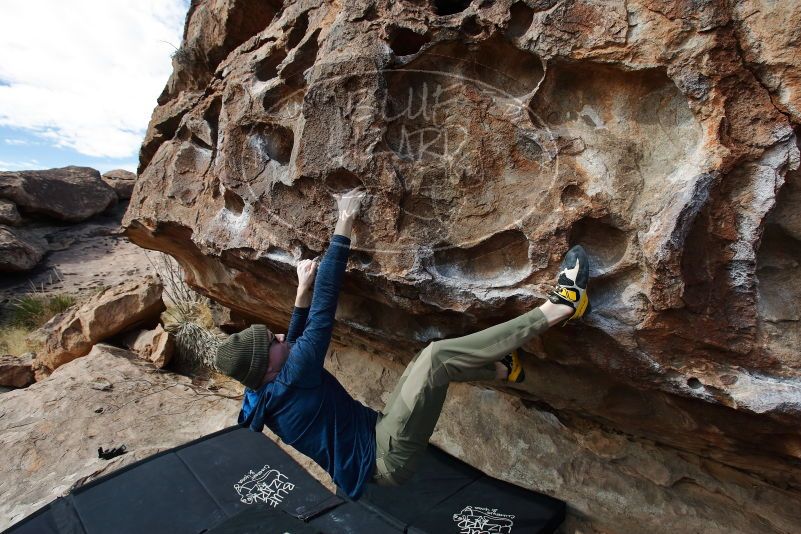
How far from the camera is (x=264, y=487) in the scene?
10.6 feet

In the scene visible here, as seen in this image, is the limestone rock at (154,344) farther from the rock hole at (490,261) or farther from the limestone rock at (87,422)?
the rock hole at (490,261)

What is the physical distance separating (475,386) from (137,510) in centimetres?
208

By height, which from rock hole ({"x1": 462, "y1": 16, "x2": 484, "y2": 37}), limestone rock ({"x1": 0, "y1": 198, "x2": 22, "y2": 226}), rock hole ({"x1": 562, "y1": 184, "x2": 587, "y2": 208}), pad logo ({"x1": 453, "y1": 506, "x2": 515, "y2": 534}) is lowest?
pad logo ({"x1": 453, "y1": 506, "x2": 515, "y2": 534})

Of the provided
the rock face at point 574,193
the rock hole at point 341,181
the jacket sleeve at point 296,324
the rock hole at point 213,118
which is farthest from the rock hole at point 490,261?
the rock hole at point 213,118

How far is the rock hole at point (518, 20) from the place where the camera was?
205 centimetres

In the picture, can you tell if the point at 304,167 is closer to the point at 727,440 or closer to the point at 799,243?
the point at 799,243

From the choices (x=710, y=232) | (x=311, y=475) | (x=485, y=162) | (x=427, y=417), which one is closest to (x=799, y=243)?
(x=710, y=232)

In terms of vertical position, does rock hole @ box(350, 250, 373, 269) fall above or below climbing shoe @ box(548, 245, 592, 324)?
below

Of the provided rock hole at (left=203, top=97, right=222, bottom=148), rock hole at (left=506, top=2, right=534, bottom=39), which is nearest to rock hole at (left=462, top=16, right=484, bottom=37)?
rock hole at (left=506, top=2, right=534, bottom=39)

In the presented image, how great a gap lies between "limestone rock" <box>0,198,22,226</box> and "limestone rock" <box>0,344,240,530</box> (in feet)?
19.5

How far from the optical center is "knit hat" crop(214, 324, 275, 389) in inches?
86.6

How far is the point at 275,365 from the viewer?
2314 mm

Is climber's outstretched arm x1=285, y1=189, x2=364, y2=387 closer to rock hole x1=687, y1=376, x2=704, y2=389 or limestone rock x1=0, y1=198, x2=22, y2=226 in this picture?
rock hole x1=687, y1=376, x2=704, y2=389

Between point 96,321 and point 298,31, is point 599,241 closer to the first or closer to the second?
point 298,31
